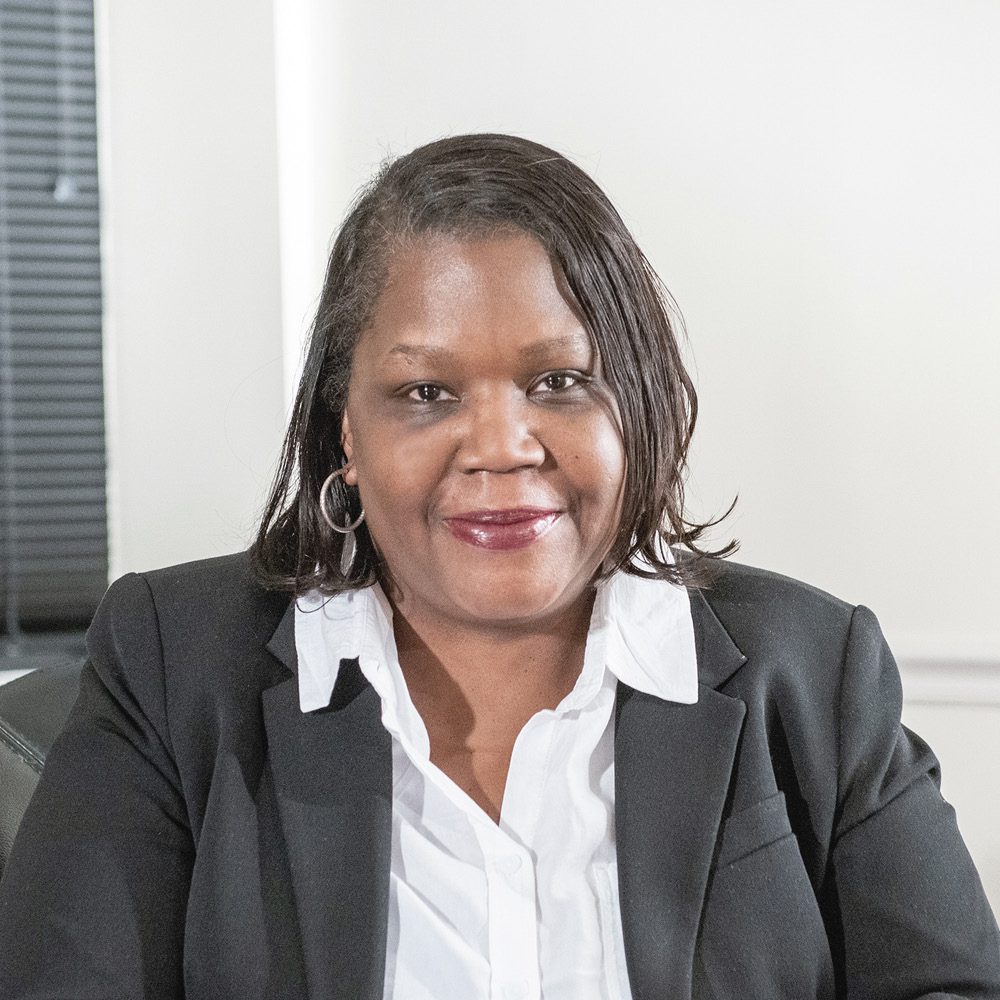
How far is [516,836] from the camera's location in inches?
47.3

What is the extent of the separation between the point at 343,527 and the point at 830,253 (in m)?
0.89

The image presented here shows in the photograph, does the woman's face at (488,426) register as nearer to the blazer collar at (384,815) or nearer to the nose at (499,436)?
the nose at (499,436)

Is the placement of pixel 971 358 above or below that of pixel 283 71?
below

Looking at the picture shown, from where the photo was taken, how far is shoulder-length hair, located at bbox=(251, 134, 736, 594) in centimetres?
119

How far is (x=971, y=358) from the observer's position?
5.87ft

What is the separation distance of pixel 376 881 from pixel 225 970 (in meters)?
0.16

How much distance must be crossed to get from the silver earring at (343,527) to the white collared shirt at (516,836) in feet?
0.22

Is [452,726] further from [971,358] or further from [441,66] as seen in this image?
[441,66]

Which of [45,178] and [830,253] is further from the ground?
[45,178]

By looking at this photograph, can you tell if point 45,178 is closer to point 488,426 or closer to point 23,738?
point 23,738

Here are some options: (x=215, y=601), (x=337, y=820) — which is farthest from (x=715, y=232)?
(x=337, y=820)

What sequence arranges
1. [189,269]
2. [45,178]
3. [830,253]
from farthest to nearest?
[45,178], [189,269], [830,253]

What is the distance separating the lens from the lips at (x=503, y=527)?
1.18 metres

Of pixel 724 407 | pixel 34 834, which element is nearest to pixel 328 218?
pixel 724 407
